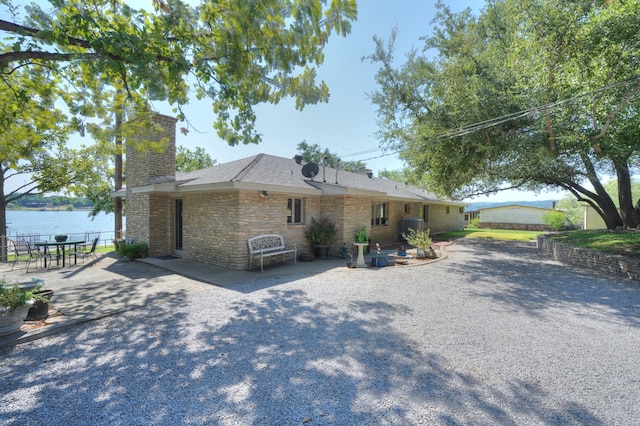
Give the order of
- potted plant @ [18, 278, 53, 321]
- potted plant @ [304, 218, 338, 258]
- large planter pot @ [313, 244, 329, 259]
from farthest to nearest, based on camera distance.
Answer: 1. large planter pot @ [313, 244, 329, 259]
2. potted plant @ [304, 218, 338, 258]
3. potted plant @ [18, 278, 53, 321]

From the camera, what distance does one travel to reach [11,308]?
4027 mm

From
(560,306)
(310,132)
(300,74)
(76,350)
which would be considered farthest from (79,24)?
(310,132)

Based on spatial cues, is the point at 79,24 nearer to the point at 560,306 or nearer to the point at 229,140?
the point at 229,140

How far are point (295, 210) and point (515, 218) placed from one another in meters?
28.5

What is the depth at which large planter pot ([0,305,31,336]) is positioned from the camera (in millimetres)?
4004

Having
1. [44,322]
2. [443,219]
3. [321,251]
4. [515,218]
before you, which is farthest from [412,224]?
[515,218]

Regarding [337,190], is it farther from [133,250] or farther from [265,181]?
[133,250]

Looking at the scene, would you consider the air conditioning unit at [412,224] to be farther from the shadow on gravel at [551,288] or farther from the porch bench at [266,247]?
the porch bench at [266,247]

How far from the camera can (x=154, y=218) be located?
11070mm

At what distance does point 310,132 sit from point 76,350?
17.8m

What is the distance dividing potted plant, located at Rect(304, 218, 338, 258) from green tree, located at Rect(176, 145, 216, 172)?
23382mm

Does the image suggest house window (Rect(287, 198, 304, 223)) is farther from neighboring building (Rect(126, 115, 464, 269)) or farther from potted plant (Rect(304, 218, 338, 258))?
potted plant (Rect(304, 218, 338, 258))

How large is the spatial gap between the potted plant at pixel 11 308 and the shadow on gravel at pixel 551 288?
855 cm

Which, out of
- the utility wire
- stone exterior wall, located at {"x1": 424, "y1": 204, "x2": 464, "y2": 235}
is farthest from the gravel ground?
stone exterior wall, located at {"x1": 424, "y1": 204, "x2": 464, "y2": 235}
